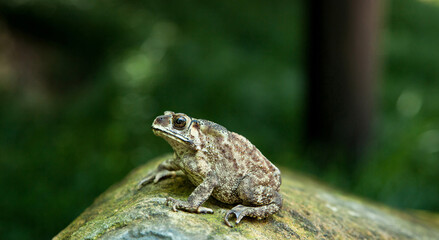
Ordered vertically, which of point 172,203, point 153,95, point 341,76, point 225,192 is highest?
point 341,76

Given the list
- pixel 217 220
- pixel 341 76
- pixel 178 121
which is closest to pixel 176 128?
pixel 178 121

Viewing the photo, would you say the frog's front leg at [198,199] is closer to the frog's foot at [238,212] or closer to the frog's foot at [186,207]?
the frog's foot at [186,207]

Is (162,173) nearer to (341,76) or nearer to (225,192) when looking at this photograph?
(225,192)

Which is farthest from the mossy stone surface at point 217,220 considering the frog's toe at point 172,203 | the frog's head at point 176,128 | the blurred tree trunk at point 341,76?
the blurred tree trunk at point 341,76

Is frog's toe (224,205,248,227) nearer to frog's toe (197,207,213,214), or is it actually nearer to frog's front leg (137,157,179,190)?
frog's toe (197,207,213,214)

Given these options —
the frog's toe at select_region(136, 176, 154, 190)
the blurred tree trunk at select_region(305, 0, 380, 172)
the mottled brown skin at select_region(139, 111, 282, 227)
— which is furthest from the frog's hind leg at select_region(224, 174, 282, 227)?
the blurred tree trunk at select_region(305, 0, 380, 172)

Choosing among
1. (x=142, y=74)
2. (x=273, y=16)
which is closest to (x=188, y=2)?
(x=273, y=16)
